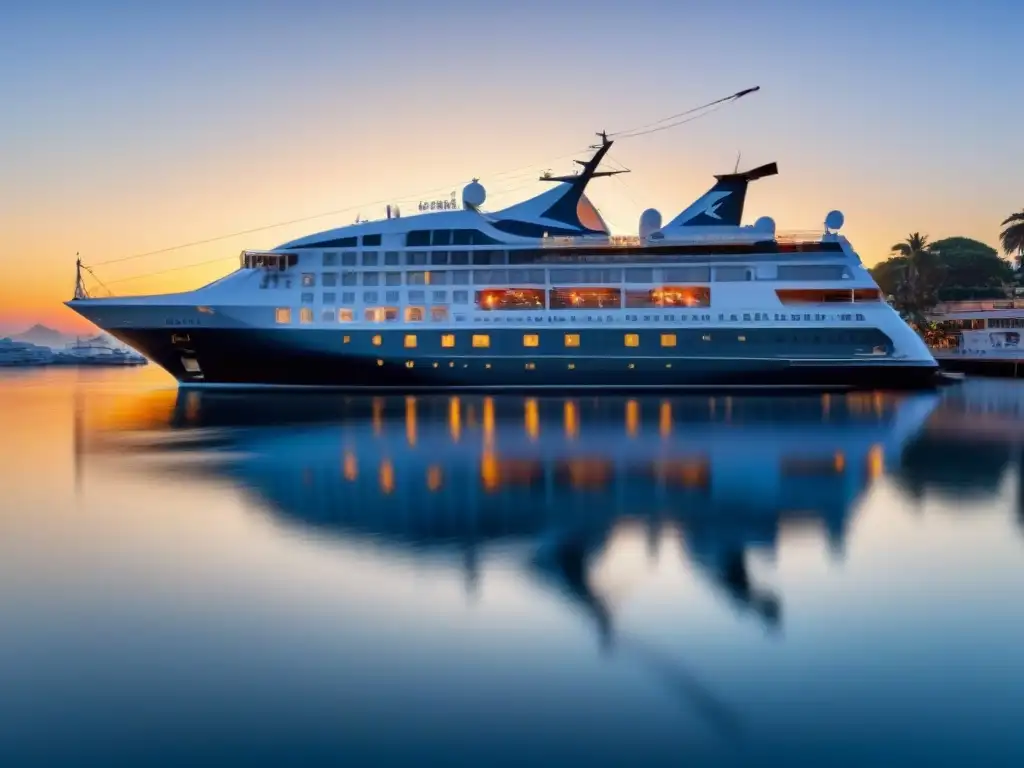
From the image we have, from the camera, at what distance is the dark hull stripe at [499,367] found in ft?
152

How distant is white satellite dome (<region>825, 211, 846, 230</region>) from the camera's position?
49.0 metres

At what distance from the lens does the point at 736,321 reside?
46.3 metres

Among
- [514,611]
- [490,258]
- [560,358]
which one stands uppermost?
[490,258]

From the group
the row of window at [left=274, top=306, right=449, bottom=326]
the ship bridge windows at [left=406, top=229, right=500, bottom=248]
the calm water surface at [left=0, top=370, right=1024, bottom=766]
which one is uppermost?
the ship bridge windows at [left=406, top=229, right=500, bottom=248]

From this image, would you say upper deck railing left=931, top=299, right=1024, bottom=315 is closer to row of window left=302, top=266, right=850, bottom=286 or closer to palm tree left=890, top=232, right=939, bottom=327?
palm tree left=890, top=232, right=939, bottom=327

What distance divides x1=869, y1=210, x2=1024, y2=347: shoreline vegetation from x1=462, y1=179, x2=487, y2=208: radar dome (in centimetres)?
7153

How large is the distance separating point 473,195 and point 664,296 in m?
12.7

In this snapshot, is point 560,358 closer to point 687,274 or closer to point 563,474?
point 687,274

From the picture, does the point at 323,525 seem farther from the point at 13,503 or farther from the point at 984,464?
the point at 984,464

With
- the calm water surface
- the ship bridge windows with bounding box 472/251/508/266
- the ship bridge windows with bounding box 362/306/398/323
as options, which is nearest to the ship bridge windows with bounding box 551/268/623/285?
the ship bridge windows with bounding box 472/251/508/266

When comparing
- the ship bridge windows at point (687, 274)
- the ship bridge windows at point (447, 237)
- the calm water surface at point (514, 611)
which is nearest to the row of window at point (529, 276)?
the ship bridge windows at point (687, 274)

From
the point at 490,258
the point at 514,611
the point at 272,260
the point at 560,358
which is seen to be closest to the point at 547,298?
the point at 560,358

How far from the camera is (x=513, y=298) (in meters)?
48.2

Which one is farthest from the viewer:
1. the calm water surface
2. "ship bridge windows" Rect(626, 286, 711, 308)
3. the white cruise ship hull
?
"ship bridge windows" Rect(626, 286, 711, 308)
